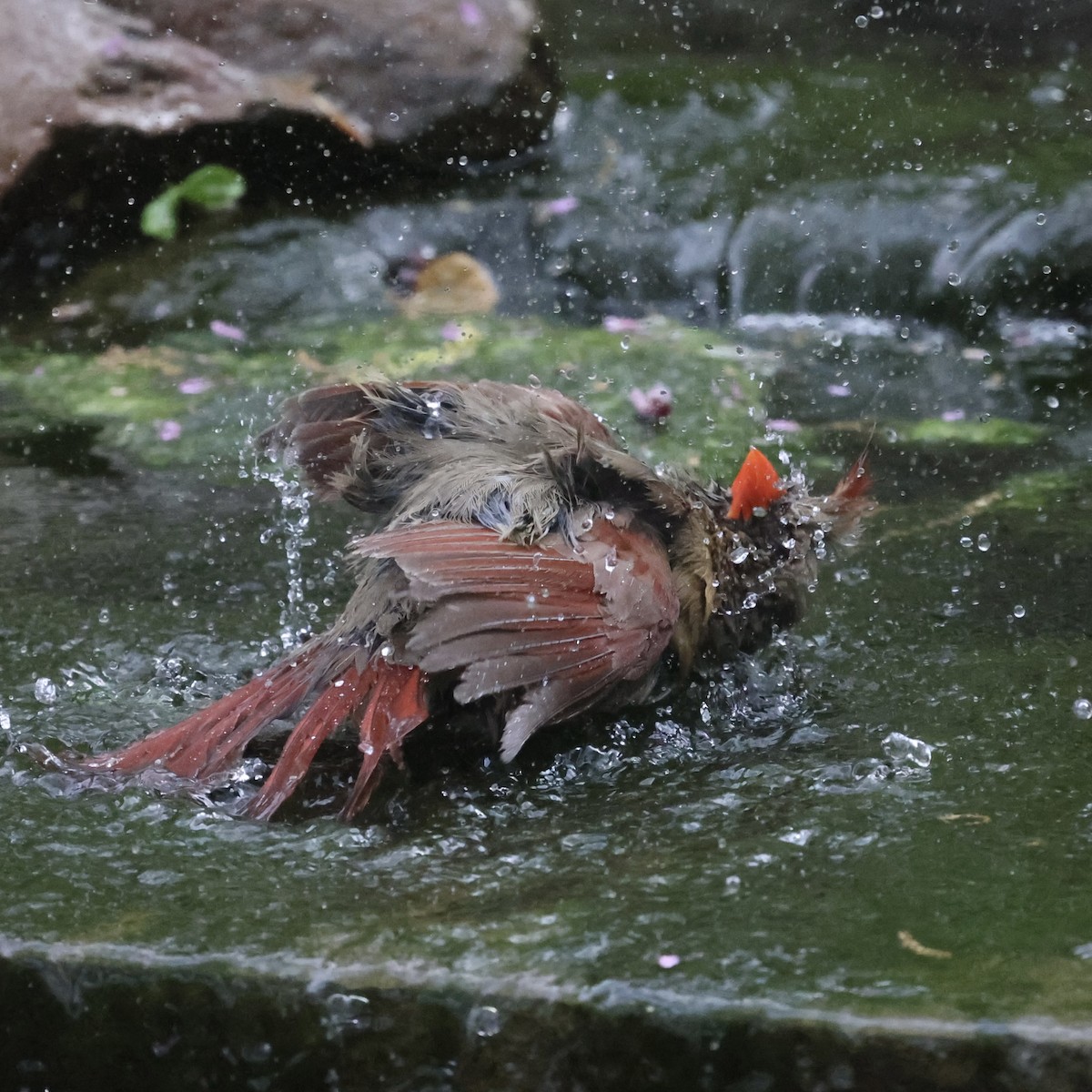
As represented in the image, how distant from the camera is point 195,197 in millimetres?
6555

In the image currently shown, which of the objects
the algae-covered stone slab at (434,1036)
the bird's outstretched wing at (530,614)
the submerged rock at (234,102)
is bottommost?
the algae-covered stone slab at (434,1036)

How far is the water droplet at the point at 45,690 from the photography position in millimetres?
2963

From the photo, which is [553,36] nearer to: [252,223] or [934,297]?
[252,223]

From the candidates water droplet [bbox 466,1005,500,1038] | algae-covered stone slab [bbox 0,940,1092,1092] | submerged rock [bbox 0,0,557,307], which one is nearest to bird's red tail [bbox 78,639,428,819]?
algae-covered stone slab [bbox 0,940,1092,1092]

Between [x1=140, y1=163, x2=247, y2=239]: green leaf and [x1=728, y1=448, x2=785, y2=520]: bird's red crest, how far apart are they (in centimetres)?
423

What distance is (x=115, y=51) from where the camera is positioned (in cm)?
638

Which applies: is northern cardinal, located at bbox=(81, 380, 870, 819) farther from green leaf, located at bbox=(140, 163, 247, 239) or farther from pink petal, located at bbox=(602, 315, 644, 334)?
green leaf, located at bbox=(140, 163, 247, 239)

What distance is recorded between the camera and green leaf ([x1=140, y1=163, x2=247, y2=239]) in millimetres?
6469

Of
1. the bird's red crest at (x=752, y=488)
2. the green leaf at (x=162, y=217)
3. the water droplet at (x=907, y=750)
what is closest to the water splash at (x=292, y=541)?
the bird's red crest at (x=752, y=488)

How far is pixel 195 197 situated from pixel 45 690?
4.09 metres

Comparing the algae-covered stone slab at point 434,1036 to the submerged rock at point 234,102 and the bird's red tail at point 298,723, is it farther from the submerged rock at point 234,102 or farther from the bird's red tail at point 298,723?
the submerged rock at point 234,102

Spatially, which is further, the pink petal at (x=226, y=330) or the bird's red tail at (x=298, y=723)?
the pink petal at (x=226, y=330)

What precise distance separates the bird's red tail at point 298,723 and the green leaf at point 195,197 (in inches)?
171

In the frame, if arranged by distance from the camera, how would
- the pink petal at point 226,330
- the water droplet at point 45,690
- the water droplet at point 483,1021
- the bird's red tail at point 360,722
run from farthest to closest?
1. the pink petal at point 226,330
2. the water droplet at point 45,690
3. the bird's red tail at point 360,722
4. the water droplet at point 483,1021
